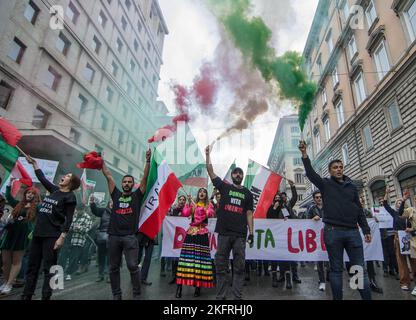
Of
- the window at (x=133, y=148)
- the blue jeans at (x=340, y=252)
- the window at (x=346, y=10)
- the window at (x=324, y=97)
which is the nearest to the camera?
the blue jeans at (x=340, y=252)

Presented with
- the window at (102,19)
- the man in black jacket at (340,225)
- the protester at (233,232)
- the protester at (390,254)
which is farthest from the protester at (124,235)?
the window at (102,19)

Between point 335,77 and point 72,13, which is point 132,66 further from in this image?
point 335,77

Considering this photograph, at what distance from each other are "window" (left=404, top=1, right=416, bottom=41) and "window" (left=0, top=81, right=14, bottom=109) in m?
21.7

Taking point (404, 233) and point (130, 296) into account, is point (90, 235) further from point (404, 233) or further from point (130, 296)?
point (404, 233)

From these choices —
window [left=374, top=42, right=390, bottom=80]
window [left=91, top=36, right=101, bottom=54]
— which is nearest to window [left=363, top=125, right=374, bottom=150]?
window [left=374, top=42, right=390, bottom=80]

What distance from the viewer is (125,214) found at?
387 centimetres

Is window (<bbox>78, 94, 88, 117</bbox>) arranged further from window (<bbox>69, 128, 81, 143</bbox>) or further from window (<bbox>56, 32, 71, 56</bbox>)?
window (<bbox>56, 32, 71, 56</bbox>)

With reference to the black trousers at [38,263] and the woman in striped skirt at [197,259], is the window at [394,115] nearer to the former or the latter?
the woman in striped skirt at [197,259]

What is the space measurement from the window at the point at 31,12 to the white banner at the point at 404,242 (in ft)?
68.3

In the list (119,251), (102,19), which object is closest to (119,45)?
(102,19)

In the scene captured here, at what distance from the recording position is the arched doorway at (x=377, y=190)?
14.5 meters

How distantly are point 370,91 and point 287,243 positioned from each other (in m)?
14.8

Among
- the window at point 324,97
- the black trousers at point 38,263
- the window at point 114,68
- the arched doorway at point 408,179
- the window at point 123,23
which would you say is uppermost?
the window at point 123,23

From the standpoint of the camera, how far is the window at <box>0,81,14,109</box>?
13008 millimetres
